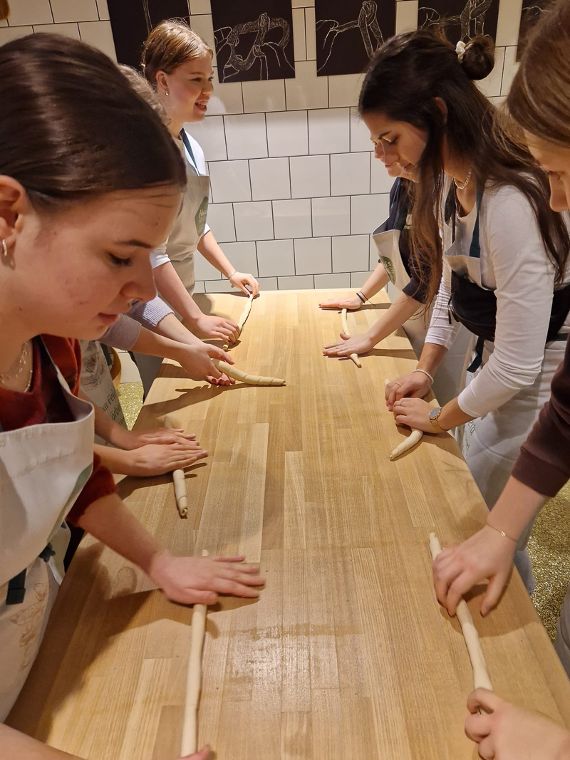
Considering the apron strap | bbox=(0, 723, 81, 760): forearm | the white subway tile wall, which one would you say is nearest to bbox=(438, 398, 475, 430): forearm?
bbox=(0, 723, 81, 760): forearm

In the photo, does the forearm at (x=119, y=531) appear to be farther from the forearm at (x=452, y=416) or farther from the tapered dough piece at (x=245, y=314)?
the tapered dough piece at (x=245, y=314)

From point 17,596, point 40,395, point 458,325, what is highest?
point 40,395

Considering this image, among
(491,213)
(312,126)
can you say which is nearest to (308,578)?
(491,213)

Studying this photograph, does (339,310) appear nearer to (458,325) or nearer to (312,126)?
(458,325)

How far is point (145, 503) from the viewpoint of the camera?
864 millimetres

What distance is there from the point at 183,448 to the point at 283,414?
226 mm

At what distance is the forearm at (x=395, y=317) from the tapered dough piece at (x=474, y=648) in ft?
2.63

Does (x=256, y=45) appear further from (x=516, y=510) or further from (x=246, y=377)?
(x=516, y=510)

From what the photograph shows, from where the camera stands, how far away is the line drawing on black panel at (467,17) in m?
2.00

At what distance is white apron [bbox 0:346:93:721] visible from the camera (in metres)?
0.52

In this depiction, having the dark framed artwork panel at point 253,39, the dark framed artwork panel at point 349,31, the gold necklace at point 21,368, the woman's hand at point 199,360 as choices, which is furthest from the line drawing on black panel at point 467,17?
the gold necklace at point 21,368

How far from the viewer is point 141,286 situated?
0.56m

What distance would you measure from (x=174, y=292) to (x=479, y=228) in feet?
2.62

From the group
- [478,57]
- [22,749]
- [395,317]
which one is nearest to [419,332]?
[395,317]
